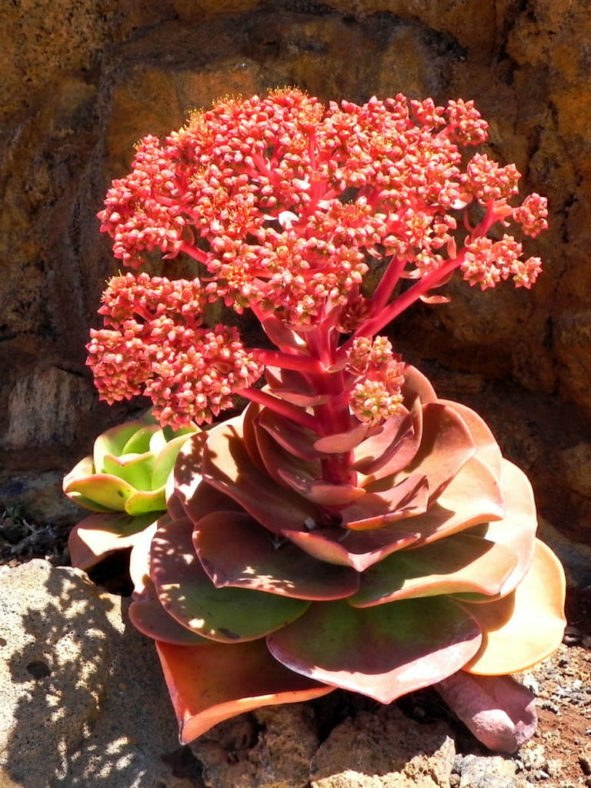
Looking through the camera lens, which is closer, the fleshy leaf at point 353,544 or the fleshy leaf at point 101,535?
the fleshy leaf at point 353,544

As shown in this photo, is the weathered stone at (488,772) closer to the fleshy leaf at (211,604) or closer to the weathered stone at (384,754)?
the weathered stone at (384,754)

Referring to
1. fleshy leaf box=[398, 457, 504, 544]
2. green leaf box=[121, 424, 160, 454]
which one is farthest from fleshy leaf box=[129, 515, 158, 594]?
fleshy leaf box=[398, 457, 504, 544]

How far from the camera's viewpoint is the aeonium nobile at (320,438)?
1.56 meters

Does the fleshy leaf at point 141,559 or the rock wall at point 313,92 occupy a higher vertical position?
the rock wall at point 313,92

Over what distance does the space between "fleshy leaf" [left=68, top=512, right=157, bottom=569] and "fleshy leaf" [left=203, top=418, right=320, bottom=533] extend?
0.35 metres

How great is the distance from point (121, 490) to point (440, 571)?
801 mm

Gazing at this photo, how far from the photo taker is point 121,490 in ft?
7.27

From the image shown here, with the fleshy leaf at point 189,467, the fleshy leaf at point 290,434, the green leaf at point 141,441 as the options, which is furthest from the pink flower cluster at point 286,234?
the green leaf at point 141,441

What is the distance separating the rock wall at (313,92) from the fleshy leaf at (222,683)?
101 centimetres

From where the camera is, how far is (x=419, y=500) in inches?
69.2

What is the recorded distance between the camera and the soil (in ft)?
5.85

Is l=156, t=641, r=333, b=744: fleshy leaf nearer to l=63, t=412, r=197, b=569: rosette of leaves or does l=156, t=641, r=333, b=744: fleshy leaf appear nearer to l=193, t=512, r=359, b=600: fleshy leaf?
l=193, t=512, r=359, b=600: fleshy leaf

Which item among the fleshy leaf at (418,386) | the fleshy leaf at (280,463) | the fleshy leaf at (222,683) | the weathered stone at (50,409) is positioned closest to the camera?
the fleshy leaf at (222,683)

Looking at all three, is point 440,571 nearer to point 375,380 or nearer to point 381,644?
point 381,644
